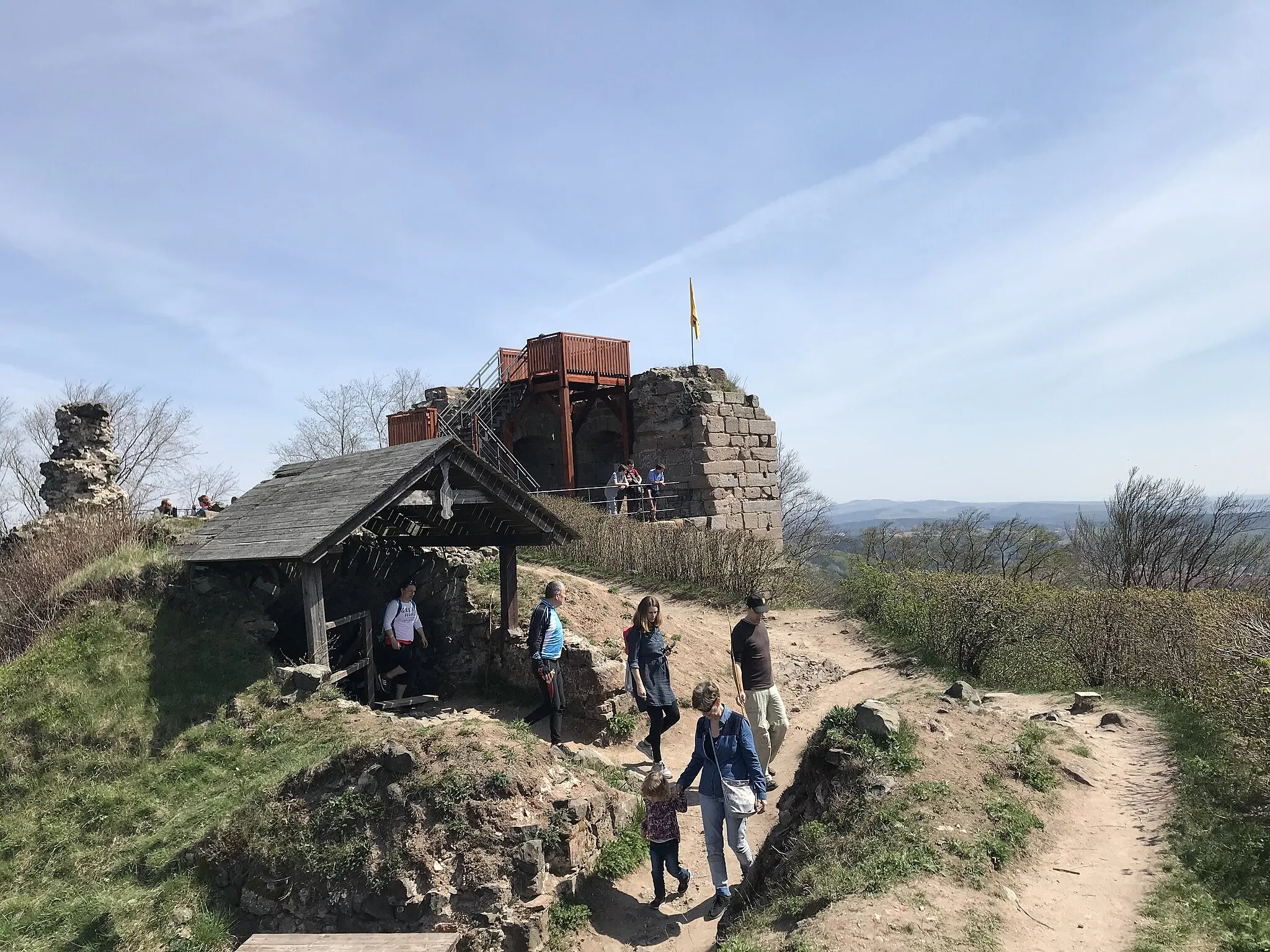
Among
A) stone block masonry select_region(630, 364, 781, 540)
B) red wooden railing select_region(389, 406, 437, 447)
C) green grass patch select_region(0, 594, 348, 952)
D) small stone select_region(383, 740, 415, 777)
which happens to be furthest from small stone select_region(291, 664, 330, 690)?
stone block masonry select_region(630, 364, 781, 540)

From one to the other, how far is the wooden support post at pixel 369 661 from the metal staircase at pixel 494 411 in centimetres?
1243

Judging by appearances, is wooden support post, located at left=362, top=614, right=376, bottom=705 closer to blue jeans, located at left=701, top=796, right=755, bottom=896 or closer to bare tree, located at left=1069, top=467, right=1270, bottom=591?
blue jeans, located at left=701, top=796, right=755, bottom=896

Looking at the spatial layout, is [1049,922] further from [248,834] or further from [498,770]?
[248,834]

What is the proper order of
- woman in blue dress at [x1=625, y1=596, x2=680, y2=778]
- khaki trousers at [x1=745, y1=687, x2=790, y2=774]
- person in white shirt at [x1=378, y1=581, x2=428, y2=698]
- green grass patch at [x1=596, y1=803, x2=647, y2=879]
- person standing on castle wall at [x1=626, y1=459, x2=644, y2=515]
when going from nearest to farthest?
green grass patch at [x1=596, y1=803, x2=647, y2=879], khaki trousers at [x1=745, y1=687, x2=790, y2=774], woman in blue dress at [x1=625, y1=596, x2=680, y2=778], person in white shirt at [x1=378, y1=581, x2=428, y2=698], person standing on castle wall at [x1=626, y1=459, x2=644, y2=515]

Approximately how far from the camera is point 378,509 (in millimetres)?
8383

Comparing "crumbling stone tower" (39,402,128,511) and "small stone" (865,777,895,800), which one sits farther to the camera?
"crumbling stone tower" (39,402,128,511)

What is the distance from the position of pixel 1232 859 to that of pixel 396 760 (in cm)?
609

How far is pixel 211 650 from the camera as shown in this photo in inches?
343

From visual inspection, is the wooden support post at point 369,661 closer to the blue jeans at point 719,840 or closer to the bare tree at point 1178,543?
the blue jeans at point 719,840

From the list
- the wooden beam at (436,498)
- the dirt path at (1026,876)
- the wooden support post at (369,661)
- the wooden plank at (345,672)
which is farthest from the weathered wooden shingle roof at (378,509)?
the dirt path at (1026,876)

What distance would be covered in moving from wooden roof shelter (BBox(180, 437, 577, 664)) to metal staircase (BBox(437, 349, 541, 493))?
1073 cm

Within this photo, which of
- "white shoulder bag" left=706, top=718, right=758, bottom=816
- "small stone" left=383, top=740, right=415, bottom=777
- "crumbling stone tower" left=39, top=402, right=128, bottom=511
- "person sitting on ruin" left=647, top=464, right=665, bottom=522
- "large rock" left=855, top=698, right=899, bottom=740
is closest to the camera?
"white shoulder bag" left=706, top=718, right=758, bottom=816

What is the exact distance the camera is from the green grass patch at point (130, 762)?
5926 millimetres

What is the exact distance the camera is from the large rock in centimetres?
667
